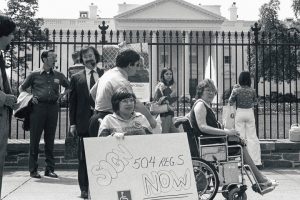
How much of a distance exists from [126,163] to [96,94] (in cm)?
162

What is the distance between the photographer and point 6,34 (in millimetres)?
3604

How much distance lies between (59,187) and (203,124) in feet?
8.04

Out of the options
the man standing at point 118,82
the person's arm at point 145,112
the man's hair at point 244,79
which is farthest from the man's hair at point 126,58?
the man's hair at point 244,79

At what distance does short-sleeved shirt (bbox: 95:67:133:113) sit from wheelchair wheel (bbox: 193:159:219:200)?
1.23m

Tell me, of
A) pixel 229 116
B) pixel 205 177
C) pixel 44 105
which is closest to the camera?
pixel 205 177

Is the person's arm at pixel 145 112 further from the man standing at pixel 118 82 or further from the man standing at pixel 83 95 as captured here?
the man standing at pixel 83 95

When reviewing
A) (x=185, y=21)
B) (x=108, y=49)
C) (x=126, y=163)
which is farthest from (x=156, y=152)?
(x=185, y=21)

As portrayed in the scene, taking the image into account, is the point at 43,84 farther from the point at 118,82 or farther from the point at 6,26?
the point at 6,26

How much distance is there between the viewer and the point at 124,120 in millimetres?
4230

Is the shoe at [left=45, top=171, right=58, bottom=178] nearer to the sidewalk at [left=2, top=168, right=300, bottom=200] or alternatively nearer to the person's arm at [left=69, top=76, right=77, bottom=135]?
the sidewalk at [left=2, top=168, right=300, bottom=200]

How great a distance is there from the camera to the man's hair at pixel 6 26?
3537 mm

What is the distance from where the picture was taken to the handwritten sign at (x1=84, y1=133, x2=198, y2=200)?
139 inches

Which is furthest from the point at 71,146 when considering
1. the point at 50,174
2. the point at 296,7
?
the point at 296,7

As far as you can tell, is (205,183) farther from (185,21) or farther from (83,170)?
(185,21)
